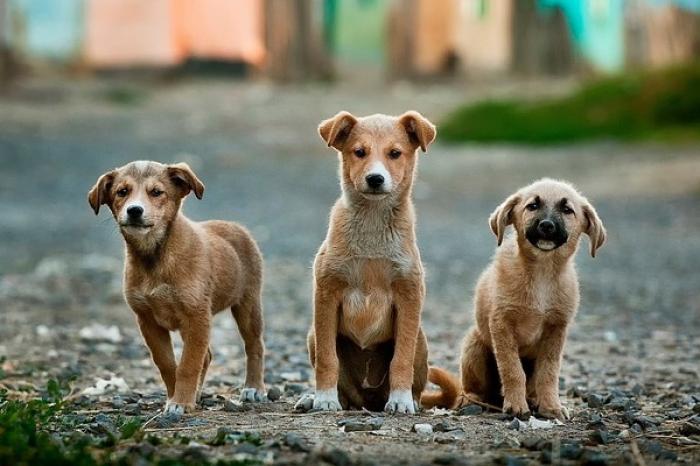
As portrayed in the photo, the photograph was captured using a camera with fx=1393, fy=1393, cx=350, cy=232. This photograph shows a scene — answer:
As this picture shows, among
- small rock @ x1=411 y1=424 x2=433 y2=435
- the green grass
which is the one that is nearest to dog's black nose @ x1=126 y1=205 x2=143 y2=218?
small rock @ x1=411 y1=424 x2=433 y2=435

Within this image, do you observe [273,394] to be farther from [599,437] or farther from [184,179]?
[599,437]

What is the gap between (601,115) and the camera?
24.5 meters

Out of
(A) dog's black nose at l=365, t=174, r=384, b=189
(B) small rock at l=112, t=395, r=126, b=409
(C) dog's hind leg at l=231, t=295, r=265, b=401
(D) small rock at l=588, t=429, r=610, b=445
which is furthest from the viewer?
(C) dog's hind leg at l=231, t=295, r=265, b=401

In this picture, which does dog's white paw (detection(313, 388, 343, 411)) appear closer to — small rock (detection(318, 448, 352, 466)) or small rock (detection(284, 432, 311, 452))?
small rock (detection(284, 432, 311, 452))

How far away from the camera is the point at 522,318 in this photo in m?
6.96

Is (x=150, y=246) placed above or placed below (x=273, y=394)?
above

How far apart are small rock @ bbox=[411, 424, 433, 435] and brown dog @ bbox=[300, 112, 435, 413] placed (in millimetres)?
485

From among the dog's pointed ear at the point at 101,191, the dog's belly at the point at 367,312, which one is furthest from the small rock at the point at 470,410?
the dog's pointed ear at the point at 101,191

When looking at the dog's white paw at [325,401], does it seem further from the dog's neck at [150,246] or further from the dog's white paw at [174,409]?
the dog's neck at [150,246]

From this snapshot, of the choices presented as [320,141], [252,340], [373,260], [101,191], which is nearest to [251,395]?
[252,340]

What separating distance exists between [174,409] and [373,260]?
4.00 ft

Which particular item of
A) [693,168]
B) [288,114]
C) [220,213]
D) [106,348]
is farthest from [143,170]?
[288,114]

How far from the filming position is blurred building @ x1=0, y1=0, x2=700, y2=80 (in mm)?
29297

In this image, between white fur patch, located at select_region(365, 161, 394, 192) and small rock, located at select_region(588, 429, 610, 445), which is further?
white fur patch, located at select_region(365, 161, 394, 192)
